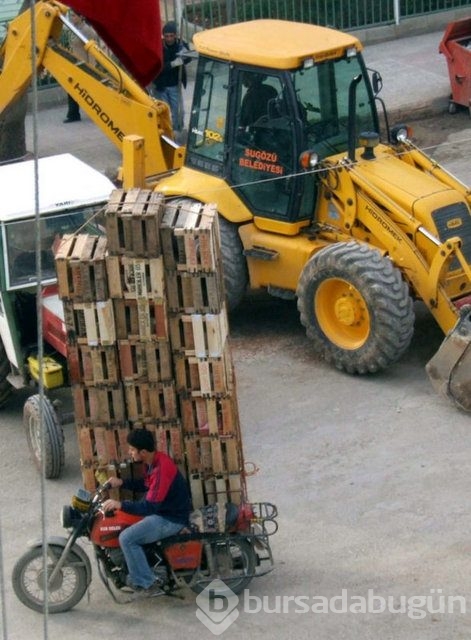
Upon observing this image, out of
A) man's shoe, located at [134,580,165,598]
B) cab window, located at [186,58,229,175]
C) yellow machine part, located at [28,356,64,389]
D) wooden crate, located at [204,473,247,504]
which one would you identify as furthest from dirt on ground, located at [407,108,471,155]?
man's shoe, located at [134,580,165,598]

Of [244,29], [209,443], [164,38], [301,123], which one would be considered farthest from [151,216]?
[164,38]

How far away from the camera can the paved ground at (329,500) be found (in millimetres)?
9312

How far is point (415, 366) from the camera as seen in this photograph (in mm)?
12688

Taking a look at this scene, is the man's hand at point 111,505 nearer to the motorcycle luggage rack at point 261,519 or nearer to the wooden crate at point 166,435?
the wooden crate at point 166,435

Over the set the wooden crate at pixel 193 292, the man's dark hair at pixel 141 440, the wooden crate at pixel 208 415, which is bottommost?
the wooden crate at pixel 208 415

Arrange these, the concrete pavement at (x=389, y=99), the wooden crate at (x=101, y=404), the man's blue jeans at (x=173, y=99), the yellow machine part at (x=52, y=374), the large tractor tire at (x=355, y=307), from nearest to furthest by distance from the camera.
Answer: the wooden crate at (x=101, y=404), the yellow machine part at (x=52, y=374), the large tractor tire at (x=355, y=307), the man's blue jeans at (x=173, y=99), the concrete pavement at (x=389, y=99)

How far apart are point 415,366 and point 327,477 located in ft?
6.78

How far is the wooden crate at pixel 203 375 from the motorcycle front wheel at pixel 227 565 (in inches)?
39.4

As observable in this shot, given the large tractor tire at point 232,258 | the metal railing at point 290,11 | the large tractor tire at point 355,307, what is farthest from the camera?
the metal railing at point 290,11

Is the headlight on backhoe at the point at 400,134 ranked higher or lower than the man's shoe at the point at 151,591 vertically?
higher

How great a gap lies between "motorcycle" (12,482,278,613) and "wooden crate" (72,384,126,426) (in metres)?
0.44

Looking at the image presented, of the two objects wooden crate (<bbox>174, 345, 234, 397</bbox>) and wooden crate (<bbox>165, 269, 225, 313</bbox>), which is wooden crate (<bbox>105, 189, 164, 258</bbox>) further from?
wooden crate (<bbox>174, 345, 234, 397</bbox>)

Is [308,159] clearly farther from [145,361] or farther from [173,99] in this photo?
[173,99]

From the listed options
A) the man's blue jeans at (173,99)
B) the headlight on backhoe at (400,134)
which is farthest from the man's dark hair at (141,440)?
the man's blue jeans at (173,99)
